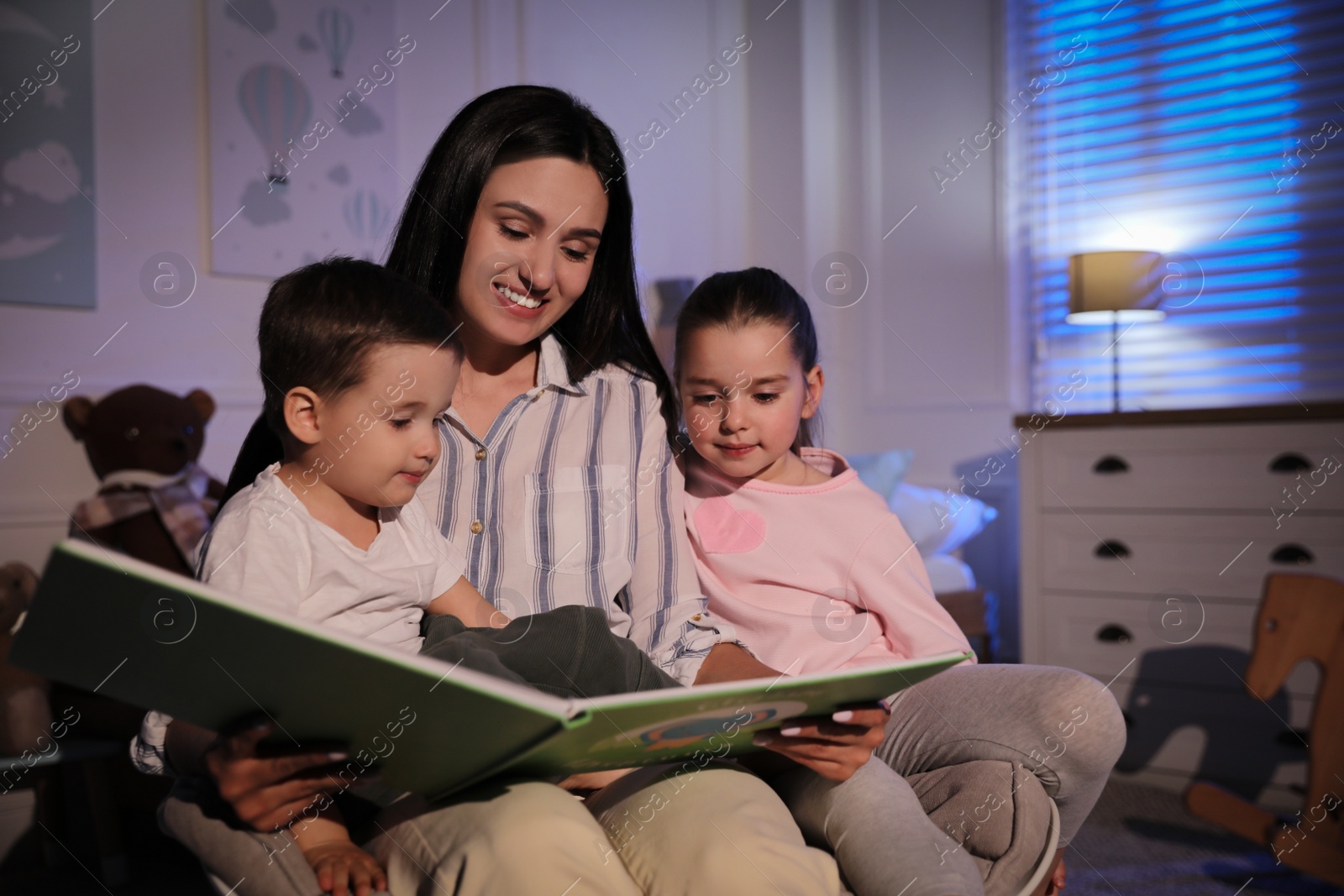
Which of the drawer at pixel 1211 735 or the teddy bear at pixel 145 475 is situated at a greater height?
the teddy bear at pixel 145 475

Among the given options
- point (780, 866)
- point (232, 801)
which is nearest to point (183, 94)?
point (232, 801)

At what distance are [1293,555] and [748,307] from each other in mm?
1894

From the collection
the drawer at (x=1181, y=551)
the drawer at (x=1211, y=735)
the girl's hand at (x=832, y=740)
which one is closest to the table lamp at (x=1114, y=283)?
the drawer at (x=1181, y=551)

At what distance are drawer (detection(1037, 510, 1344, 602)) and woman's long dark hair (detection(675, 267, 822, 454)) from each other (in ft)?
5.46

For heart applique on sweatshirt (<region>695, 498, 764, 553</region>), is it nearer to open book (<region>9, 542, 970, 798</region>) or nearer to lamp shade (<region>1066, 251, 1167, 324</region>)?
open book (<region>9, 542, 970, 798</region>)

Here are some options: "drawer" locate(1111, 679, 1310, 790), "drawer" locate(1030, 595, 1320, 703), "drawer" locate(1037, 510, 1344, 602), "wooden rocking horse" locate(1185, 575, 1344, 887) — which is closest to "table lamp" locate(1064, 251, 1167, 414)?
"drawer" locate(1037, 510, 1344, 602)

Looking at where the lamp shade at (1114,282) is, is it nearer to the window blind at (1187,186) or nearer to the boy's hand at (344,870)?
the window blind at (1187,186)

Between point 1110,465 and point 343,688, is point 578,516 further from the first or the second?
point 1110,465

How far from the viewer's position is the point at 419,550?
3.66 feet

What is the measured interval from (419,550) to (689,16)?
317 centimetres

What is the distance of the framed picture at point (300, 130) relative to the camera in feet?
8.82

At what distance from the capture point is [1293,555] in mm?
2514

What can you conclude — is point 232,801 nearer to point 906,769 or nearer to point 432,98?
point 906,769

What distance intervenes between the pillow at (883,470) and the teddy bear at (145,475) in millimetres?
1680
